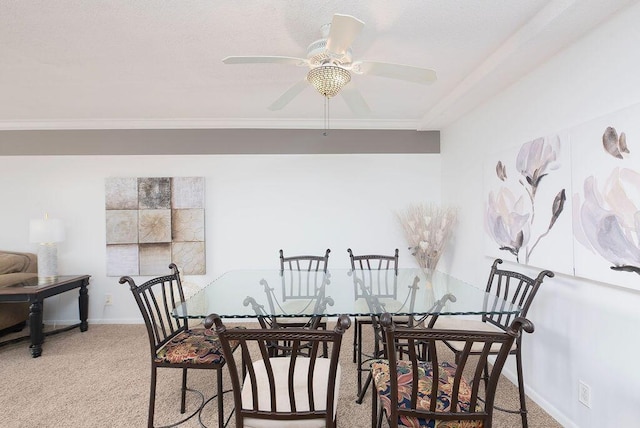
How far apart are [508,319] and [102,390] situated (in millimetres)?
2862

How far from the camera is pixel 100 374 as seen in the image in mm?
2656

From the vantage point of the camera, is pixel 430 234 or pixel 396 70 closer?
pixel 396 70

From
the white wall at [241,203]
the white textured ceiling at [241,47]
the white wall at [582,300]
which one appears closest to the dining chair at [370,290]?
the white wall at [241,203]

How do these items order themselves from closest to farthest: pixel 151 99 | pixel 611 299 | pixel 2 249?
pixel 611 299, pixel 151 99, pixel 2 249

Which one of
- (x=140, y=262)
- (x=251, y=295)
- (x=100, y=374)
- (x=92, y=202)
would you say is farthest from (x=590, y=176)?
(x=92, y=202)

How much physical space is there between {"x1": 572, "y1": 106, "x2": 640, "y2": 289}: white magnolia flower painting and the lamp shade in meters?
4.53

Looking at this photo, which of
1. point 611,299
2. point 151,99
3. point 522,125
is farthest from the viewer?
point 151,99

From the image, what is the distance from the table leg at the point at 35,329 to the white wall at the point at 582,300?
406 cm

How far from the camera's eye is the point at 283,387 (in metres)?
1.47

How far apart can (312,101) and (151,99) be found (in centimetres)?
152

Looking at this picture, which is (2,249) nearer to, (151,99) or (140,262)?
(140,262)

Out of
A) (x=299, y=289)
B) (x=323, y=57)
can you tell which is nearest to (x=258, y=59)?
(x=323, y=57)

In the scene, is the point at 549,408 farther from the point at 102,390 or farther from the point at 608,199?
the point at 102,390

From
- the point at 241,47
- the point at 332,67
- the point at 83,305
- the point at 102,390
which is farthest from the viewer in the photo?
the point at 83,305
